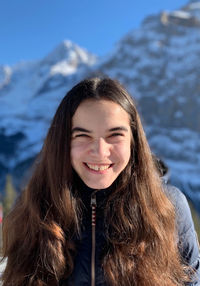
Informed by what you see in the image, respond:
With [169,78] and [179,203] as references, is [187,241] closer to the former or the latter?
[179,203]

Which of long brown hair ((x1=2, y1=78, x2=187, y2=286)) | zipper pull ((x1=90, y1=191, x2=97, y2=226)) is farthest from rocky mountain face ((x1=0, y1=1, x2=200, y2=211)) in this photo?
zipper pull ((x1=90, y1=191, x2=97, y2=226))

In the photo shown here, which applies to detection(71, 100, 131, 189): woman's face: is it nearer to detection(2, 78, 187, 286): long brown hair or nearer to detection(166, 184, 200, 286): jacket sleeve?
detection(2, 78, 187, 286): long brown hair

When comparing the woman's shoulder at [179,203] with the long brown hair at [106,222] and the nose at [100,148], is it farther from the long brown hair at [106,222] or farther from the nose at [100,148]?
the nose at [100,148]

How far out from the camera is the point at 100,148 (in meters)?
1.59

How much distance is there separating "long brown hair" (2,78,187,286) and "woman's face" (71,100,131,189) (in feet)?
0.16

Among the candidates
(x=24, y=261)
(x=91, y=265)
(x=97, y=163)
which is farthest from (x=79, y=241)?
(x=97, y=163)

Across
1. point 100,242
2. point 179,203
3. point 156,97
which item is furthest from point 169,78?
point 100,242

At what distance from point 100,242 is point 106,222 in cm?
10

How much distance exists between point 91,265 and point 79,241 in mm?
127

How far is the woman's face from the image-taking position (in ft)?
5.26

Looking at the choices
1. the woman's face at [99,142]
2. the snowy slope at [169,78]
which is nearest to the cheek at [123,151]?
the woman's face at [99,142]

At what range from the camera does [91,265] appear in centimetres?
165

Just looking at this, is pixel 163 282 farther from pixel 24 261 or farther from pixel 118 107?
pixel 118 107

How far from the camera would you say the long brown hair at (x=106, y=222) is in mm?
1662
